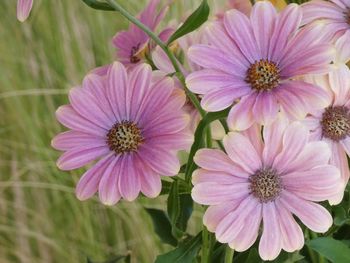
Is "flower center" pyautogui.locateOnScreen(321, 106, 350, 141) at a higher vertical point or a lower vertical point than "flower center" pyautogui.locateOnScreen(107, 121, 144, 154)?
lower

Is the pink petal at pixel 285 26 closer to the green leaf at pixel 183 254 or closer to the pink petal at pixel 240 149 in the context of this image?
the pink petal at pixel 240 149

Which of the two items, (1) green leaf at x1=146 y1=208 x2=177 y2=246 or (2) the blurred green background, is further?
(2) the blurred green background

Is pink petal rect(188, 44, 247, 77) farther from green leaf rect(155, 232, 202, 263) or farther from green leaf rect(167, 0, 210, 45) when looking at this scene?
green leaf rect(155, 232, 202, 263)

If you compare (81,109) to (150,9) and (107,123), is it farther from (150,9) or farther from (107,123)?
(150,9)

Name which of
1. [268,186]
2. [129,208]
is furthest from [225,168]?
[129,208]

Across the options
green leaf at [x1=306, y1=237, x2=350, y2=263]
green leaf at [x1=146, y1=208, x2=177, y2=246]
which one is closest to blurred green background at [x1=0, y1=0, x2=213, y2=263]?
green leaf at [x1=146, y1=208, x2=177, y2=246]

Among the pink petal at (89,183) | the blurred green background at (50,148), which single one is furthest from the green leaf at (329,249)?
the blurred green background at (50,148)
